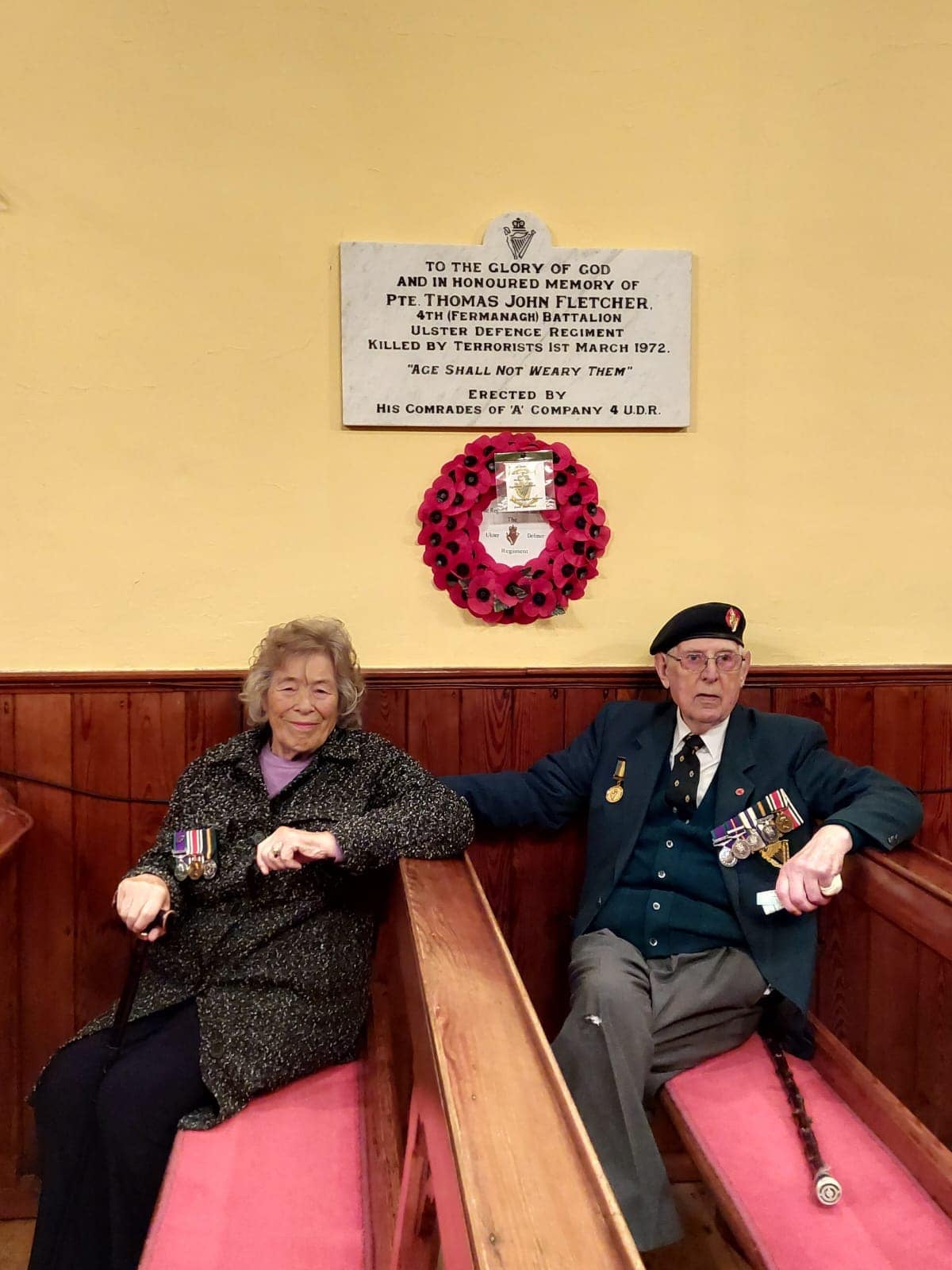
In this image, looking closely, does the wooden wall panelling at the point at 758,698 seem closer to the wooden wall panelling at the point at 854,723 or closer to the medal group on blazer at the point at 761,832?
the wooden wall panelling at the point at 854,723

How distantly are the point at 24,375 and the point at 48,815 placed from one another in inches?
39.6

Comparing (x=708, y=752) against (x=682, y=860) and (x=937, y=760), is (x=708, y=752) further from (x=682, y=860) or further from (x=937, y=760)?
(x=937, y=760)

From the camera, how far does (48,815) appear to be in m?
1.98

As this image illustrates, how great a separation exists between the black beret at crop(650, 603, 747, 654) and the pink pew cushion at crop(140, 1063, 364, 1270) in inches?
42.7

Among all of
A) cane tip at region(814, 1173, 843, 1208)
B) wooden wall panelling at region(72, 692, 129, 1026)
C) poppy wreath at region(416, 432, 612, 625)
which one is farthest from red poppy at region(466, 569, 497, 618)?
cane tip at region(814, 1173, 843, 1208)

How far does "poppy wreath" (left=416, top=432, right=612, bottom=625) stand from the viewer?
2.04 m

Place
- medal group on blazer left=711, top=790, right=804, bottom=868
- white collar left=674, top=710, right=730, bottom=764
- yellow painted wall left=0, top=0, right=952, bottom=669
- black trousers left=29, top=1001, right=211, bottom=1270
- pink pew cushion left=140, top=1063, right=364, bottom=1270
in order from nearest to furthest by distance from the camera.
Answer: pink pew cushion left=140, top=1063, right=364, bottom=1270 < black trousers left=29, top=1001, right=211, bottom=1270 < medal group on blazer left=711, top=790, right=804, bottom=868 < white collar left=674, top=710, right=730, bottom=764 < yellow painted wall left=0, top=0, right=952, bottom=669

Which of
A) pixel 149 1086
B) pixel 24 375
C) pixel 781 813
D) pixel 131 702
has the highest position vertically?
pixel 24 375

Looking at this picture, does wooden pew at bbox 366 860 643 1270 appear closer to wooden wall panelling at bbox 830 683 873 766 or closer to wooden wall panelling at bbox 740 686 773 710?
wooden wall panelling at bbox 740 686 773 710

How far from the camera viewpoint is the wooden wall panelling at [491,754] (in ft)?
6.79

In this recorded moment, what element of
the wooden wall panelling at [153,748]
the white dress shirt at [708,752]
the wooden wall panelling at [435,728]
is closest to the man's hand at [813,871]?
the white dress shirt at [708,752]

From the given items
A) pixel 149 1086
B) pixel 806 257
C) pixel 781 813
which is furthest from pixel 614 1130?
pixel 806 257

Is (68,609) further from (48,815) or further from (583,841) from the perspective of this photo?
(583,841)

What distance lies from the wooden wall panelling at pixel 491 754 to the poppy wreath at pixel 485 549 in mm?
197
